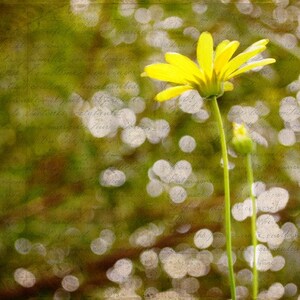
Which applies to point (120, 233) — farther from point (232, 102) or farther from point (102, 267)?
point (232, 102)

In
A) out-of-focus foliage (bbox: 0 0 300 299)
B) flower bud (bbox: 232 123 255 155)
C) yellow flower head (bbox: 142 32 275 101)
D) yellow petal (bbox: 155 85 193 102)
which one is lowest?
out-of-focus foliage (bbox: 0 0 300 299)

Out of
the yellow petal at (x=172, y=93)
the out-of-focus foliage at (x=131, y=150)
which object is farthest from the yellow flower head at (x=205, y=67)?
the out-of-focus foliage at (x=131, y=150)

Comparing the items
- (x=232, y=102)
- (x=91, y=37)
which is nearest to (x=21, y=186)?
(x=91, y=37)

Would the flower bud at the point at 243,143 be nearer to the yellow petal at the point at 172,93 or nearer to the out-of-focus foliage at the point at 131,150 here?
the yellow petal at the point at 172,93

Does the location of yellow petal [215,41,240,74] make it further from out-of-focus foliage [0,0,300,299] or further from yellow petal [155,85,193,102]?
out-of-focus foliage [0,0,300,299]

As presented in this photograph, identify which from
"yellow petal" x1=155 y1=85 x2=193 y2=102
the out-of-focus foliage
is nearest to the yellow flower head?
"yellow petal" x1=155 y1=85 x2=193 y2=102

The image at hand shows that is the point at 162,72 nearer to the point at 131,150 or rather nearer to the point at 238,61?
the point at 238,61

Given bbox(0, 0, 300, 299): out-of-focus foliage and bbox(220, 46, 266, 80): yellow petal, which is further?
bbox(0, 0, 300, 299): out-of-focus foliage
